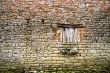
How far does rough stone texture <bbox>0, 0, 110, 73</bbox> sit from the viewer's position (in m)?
6.53

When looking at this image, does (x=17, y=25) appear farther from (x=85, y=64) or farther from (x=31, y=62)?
(x=85, y=64)

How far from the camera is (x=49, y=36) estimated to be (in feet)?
21.7

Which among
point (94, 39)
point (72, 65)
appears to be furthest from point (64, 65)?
point (94, 39)

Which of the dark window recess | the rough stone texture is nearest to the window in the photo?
the dark window recess

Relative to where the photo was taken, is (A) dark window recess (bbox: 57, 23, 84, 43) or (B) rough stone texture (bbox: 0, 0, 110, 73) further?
(A) dark window recess (bbox: 57, 23, 84, 43)

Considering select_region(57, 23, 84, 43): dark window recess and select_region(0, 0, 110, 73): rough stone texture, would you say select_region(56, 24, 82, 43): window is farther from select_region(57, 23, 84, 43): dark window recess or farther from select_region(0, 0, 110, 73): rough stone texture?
select_region(0, 0, 110, 73): rough stone texture

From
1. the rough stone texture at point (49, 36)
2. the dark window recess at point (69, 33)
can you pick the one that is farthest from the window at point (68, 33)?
the rough stone texture at point (49, 36)

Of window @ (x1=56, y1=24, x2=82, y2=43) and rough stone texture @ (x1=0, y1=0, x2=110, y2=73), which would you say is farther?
window @ (x1=56, y1=24, x2=82, y2=43)

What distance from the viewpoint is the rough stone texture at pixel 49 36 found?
6527mm

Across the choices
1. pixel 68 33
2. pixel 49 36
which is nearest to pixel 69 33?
pixel 68 33

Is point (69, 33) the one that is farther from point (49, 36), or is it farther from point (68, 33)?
point (49, 36)

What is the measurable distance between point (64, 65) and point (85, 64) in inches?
23.4

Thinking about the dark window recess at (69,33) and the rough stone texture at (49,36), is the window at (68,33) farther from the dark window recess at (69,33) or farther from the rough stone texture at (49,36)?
the rough stone texture at (49,36)

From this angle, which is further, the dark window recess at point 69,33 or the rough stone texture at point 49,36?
the dark window recess at point 69,33
